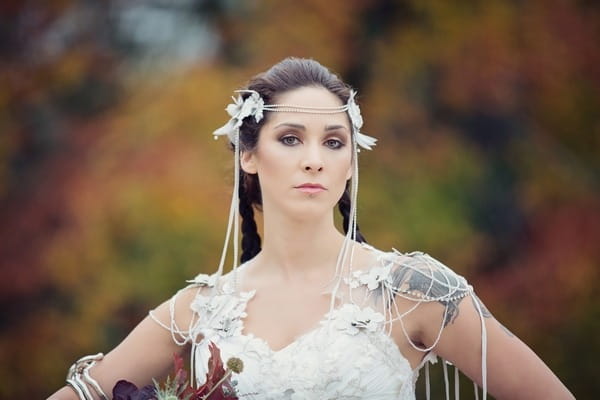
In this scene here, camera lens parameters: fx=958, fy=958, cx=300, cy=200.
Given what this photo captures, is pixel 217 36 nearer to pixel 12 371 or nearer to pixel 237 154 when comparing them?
pixel 12 371

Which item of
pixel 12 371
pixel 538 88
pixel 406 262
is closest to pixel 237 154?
pixel 406 262

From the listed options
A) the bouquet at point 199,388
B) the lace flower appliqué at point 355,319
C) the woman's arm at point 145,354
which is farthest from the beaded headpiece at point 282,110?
the bouquet at point 199,388

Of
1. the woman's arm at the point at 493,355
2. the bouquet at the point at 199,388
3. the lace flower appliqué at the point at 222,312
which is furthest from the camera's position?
the lace flower appliqué at the point at 222,312

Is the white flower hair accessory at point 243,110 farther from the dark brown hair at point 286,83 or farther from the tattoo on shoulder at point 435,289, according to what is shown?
the tattoo on shoulder at point 435,289

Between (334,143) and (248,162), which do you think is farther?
(248,162)

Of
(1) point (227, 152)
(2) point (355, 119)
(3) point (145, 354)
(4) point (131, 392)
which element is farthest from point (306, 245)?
(1) point (227, 152)

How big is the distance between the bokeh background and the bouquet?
358 cm

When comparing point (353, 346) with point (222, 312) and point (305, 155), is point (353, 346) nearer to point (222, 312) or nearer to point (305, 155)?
point (222, 312)

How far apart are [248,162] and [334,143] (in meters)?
0.34

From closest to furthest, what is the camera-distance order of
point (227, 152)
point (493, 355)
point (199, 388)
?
point (199, 388), point (493, 355), point (227, 152)

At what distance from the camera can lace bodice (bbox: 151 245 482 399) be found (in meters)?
2.85

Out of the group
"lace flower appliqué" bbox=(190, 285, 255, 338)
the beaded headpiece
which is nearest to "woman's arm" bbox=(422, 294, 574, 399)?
the beaded headpiece

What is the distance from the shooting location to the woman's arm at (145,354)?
322 centimetres

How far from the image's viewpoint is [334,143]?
3064 millimetres
